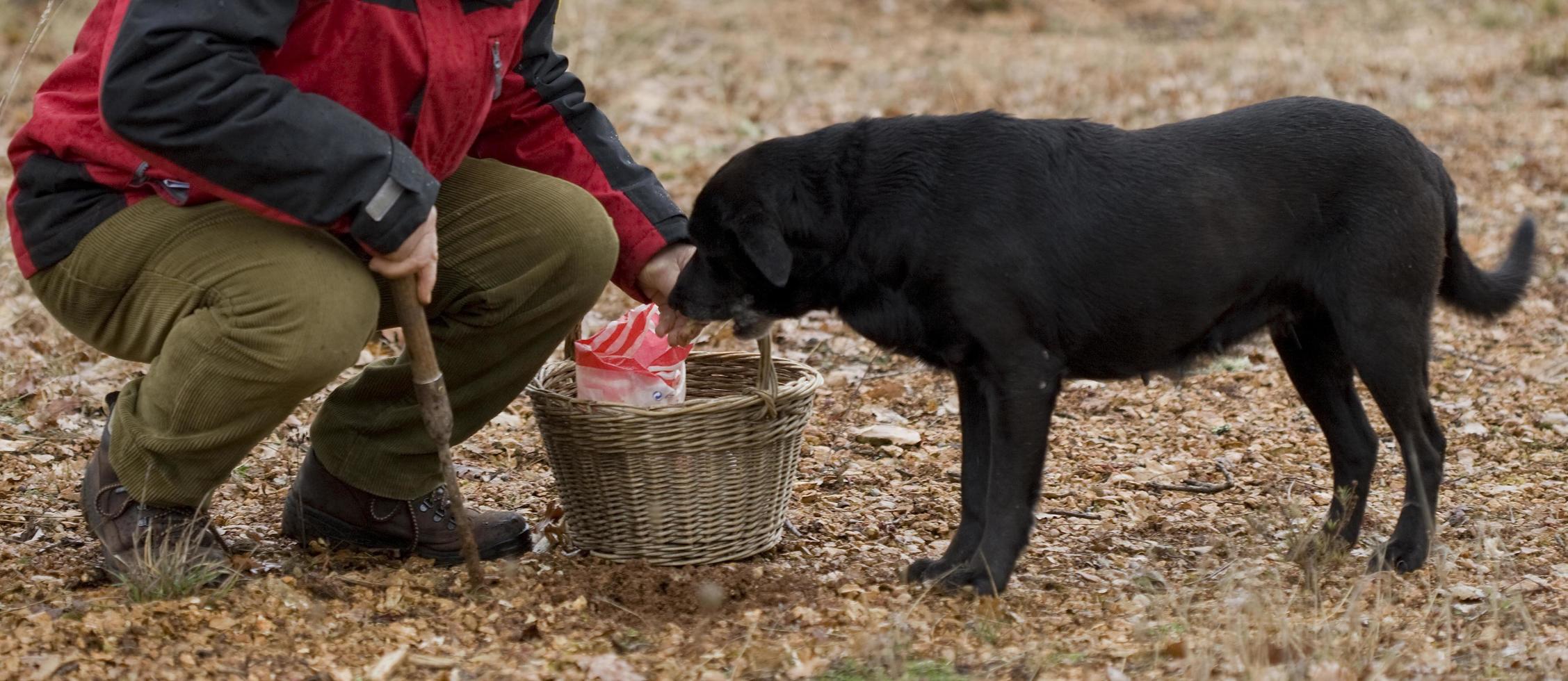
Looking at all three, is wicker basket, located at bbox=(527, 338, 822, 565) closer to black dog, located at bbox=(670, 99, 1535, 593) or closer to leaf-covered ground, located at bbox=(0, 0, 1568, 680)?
leaf-covered ground, located at bbox=(0, 0, 1568, 680)

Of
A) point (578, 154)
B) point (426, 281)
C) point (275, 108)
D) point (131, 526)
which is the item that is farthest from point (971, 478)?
point (131, 526)

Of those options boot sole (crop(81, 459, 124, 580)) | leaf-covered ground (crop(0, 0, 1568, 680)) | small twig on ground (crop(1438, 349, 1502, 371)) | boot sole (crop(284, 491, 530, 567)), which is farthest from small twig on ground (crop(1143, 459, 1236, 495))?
boot sole (crop(81, 459, 124, 580))

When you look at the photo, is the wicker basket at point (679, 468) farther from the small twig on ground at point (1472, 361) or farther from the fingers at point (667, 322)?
the small twig on ground at point (1472, 361)

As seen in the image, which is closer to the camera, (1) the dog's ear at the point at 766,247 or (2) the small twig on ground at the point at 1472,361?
(1) the dog's ear at the point at 766,247

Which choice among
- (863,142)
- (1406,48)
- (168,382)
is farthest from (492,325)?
(1406,48)

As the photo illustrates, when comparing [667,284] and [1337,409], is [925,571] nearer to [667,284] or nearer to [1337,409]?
[667,284]

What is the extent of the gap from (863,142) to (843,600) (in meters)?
0.95

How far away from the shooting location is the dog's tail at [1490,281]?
3.41 meters

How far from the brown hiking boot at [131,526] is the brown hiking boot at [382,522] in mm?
295

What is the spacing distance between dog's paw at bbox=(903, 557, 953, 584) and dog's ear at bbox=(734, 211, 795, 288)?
2.31 feet

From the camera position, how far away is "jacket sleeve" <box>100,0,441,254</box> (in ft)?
8.18

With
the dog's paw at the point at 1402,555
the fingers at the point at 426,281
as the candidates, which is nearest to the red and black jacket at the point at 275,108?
the fingers at the point at 426,281

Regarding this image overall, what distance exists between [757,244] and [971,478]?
0.75m

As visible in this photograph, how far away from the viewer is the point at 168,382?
110 inches
